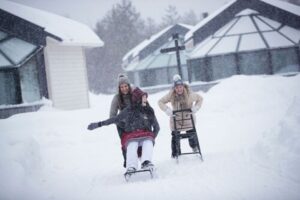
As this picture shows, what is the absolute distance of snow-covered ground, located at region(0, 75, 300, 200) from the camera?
208 inches

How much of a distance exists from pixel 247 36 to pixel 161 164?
650 inches

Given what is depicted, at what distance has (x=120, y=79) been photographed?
272 inches

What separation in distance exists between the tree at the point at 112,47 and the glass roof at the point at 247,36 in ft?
103

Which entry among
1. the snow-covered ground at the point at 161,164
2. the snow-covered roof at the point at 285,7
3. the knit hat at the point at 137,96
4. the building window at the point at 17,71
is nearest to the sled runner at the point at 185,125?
the snow-covered ground at the point at 161,164

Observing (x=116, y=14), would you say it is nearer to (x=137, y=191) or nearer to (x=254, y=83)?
(x=254, y=83)

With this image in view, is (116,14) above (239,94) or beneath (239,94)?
above

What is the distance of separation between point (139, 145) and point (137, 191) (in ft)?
4.38

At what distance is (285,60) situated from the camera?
21641mm

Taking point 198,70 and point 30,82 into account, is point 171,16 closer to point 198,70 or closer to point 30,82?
point 198,70

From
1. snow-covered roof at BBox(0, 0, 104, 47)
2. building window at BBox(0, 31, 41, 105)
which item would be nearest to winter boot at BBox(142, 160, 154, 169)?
building window at BBox(0, 31, 41, 105)

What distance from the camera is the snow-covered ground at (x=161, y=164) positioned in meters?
5.29

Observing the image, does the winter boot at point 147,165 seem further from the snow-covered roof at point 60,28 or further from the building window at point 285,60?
the building window at point 285,60

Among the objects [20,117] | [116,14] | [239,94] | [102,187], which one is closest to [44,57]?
[20,117]

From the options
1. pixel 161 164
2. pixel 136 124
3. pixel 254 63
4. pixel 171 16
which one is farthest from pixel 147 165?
pixel 171 16
